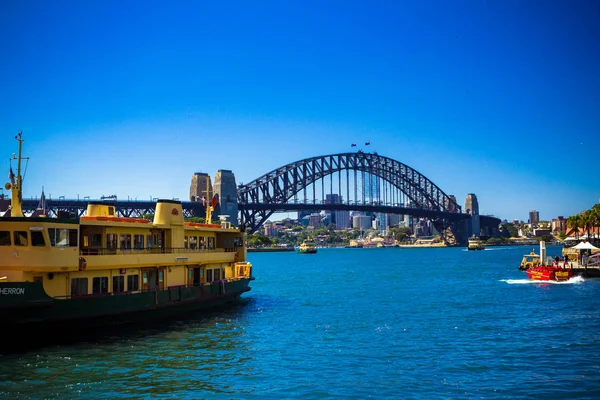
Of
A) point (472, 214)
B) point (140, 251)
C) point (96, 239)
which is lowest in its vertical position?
point (140, 251)

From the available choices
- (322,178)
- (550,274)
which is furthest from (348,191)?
(550,274)

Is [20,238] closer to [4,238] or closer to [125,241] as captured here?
[4,238]

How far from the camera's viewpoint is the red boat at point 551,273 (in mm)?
48812

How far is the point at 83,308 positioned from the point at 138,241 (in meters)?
5.09

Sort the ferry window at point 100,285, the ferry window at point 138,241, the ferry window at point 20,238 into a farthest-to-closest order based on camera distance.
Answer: the ferry window at point 138,241
the ferry window at point 100,285
the ferry window at point 20,238

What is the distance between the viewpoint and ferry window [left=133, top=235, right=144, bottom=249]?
1065 inches

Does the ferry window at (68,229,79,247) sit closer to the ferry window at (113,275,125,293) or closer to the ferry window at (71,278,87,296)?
the ferry window at (71,278,87,296)

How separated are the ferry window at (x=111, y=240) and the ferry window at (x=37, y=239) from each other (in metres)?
3.77

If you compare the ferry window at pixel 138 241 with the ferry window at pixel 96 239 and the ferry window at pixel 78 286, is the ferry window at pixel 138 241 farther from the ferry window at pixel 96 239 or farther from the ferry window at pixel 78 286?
the ferry window at pixel 78 286

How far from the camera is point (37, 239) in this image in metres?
21.9

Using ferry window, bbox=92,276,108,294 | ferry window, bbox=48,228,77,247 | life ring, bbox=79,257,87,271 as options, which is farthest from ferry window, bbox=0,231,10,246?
ferry window, bbox=92,276,108,294

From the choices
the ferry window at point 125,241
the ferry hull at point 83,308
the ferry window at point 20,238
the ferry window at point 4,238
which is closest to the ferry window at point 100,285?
the ferry hull at point 83,308

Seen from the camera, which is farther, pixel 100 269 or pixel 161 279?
pixel 161 279

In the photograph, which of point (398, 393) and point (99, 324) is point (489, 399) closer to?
point (398, 393)
